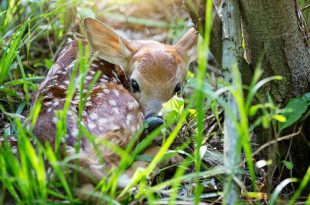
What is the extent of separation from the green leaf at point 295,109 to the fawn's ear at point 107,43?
164 centimetres

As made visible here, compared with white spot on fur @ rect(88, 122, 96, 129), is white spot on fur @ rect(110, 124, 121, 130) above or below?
below

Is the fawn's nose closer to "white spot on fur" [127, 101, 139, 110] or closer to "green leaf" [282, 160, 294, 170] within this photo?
"white spot on fur" [127, 101, 139, 110]

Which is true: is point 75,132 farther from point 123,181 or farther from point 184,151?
point 184,151

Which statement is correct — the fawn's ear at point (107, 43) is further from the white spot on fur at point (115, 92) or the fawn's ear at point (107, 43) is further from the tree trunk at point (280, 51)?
the tree trunk at point (280, 51)

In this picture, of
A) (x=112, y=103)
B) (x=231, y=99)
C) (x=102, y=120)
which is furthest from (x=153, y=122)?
(x=231, y=99)

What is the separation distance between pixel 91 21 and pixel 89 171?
1797 millimetres

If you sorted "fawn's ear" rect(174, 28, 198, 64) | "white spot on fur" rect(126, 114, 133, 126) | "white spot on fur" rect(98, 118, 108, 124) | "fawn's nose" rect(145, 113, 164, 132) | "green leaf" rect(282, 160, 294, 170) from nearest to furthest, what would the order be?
"green leaf" rect(282, 160, 294, 170), "white spot on fur" rect(98, 118, 108, 124), "white spot on fur" rect(126, 114, 133, 126), "fawn's nose" rect(145, 113, 164, 132), "fawn's ear" rect(174, 28, 198, 64)

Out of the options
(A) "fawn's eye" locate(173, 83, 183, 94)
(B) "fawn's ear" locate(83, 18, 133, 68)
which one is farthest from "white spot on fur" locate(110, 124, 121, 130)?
(B) "fawn's ear" locate(83, 18, 133, 68)

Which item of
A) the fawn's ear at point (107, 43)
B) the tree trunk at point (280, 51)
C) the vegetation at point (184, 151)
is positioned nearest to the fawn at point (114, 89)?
the fawn's ear at point (107, 43)

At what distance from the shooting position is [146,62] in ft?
15.1

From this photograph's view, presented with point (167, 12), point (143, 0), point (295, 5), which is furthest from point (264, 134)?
point (143, 0)

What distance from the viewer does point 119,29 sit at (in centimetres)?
705

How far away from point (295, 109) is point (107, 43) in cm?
176

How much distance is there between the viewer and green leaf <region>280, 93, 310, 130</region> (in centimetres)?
337
